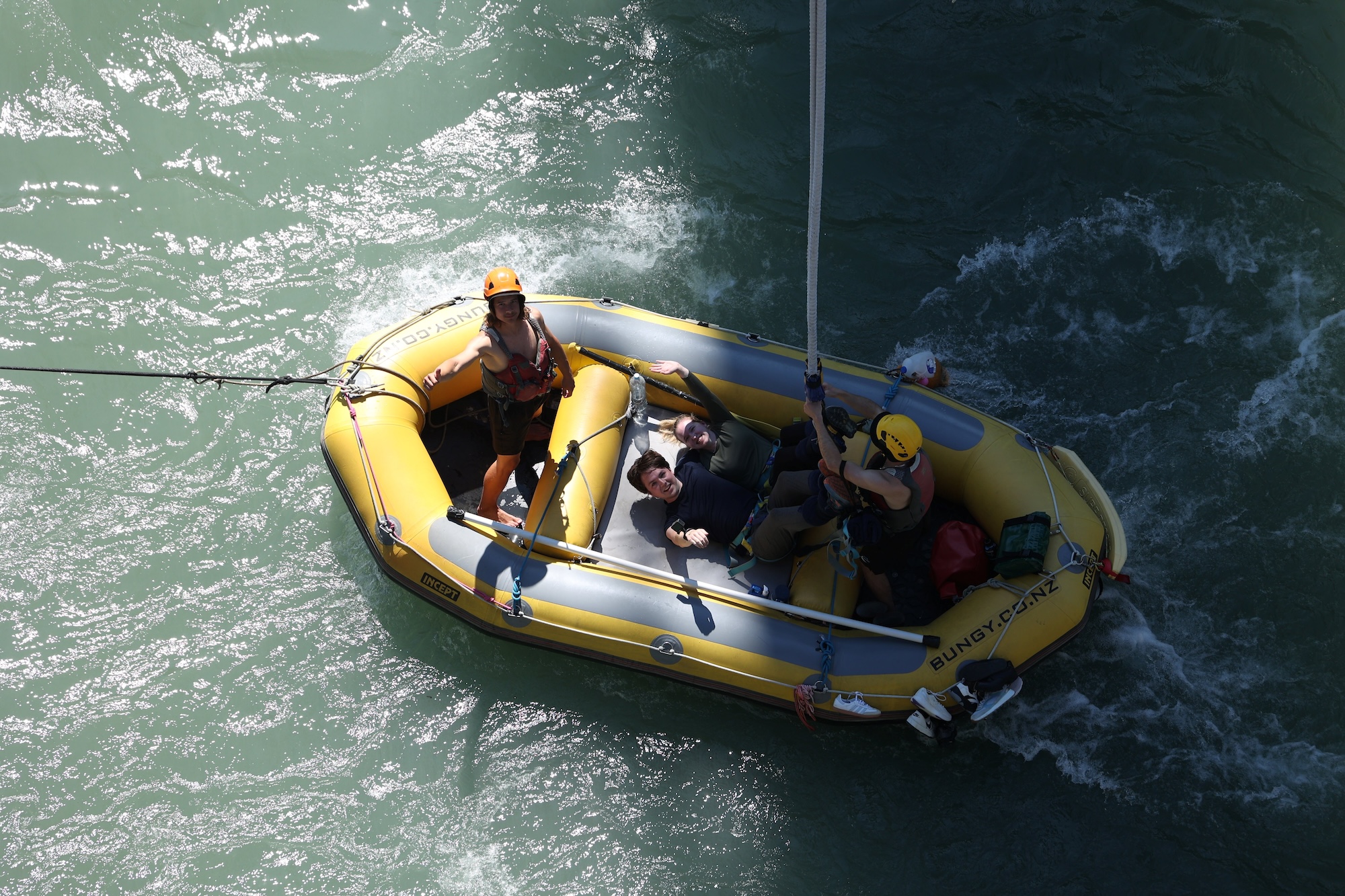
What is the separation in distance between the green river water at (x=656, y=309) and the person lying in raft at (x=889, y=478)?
1.05 metres

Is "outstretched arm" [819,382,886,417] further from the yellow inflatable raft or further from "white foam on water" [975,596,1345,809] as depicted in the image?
"white foam on water" [975,596,1345,809]

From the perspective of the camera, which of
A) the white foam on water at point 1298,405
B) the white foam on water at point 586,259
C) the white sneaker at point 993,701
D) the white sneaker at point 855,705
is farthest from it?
the white foam on water at point 586,259

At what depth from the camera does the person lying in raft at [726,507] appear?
4.36 meters

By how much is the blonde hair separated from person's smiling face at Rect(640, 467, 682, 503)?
1.07ft

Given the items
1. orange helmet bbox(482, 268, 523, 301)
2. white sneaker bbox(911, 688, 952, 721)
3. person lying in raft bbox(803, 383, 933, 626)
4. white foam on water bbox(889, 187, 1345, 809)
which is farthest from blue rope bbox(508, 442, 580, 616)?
white foam on water bbox(889, 187, 1345, 809)

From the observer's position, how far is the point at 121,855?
4.53 metres

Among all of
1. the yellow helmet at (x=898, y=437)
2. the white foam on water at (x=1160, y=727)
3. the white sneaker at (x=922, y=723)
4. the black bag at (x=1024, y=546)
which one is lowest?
the white foam on water at (x=1160, y=727)

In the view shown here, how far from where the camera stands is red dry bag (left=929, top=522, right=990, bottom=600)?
14.9 feet

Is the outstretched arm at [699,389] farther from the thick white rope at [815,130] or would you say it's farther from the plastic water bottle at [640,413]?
the thick white rope at [815,130]

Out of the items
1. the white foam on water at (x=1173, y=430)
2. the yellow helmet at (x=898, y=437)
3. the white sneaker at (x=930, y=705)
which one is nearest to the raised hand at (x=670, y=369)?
the yellow helmet at (x=898, y=437)

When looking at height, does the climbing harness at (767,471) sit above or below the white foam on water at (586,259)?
below

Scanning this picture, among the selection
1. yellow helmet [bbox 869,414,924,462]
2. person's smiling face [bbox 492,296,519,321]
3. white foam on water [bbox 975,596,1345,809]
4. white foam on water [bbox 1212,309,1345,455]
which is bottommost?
white foam on water [bbox 975,596,1345,809]

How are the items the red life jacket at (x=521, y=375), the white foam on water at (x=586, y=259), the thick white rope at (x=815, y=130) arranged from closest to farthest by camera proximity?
the thick white rope at (x=815, y=130)
the red life jacket at (x=521, y=375)
the white foam on water at (x=586, y=259)

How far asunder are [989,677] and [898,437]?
1152 mm
